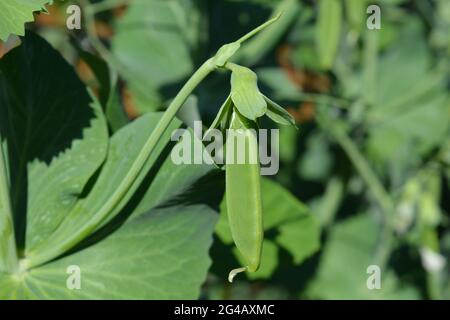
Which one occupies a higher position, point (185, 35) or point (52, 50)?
point (185, 35)

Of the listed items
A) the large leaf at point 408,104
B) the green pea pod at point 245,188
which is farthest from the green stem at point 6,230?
the large leaf at point 408,104

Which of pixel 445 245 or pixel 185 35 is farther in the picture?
pixel 445 245

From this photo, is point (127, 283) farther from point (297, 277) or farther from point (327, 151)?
point (327, 151)

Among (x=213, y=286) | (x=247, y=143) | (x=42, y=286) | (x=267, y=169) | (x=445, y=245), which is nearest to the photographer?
(x=247, y=143)

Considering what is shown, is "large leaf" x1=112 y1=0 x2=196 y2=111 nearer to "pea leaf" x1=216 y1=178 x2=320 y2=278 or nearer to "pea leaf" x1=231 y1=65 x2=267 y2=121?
"pea leaf" x1=216 y1=178 x2=320 y2=278

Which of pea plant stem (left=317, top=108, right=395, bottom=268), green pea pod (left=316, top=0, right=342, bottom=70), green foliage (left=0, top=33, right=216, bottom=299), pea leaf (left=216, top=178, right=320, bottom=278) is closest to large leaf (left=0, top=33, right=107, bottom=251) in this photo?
green foliage (left=0, top=33, right=216, bottom=299)
